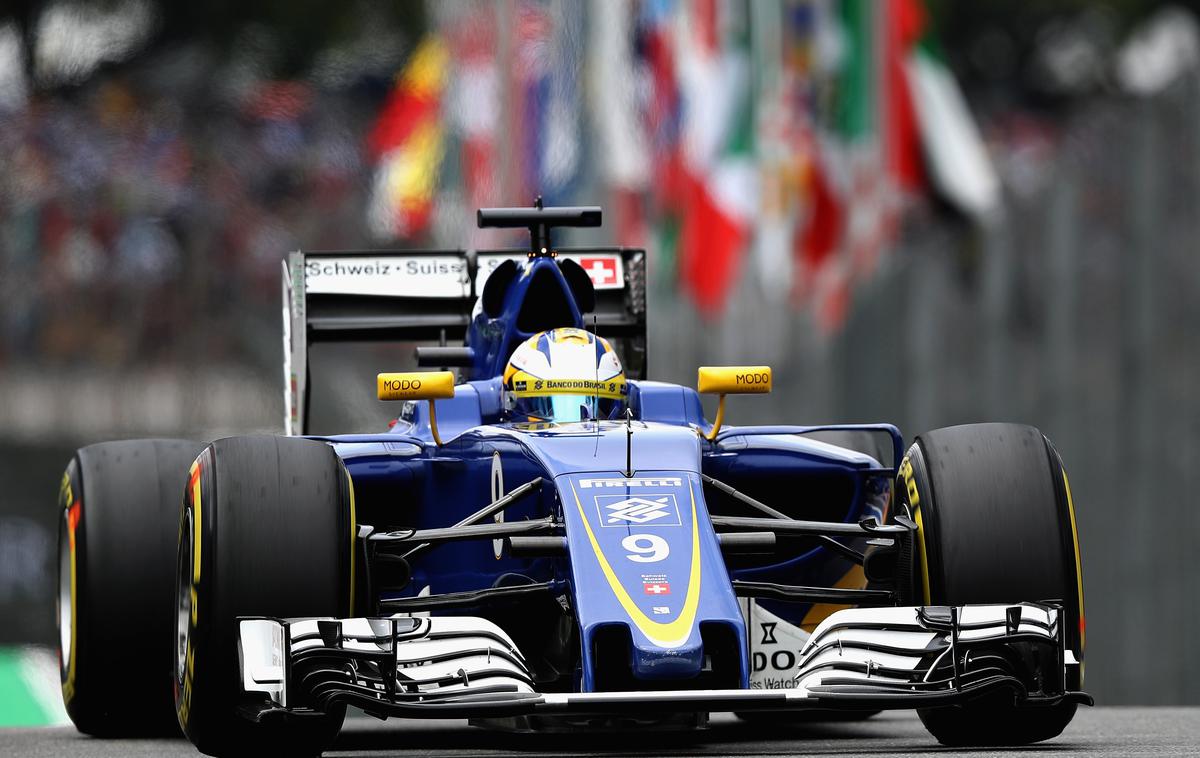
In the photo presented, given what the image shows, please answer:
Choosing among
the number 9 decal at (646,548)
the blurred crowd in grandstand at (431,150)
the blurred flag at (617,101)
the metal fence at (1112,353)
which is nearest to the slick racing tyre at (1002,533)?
the number 9 decal at (646,548)

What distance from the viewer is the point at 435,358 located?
10367mm

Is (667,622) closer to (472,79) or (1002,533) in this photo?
(1002,533)

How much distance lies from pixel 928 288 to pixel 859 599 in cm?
631

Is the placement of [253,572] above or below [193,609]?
above

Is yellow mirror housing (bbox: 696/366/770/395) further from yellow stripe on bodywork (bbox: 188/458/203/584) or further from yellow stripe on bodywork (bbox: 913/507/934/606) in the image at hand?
yellow stripe on bodywork (bbox: 188/458/203/584)

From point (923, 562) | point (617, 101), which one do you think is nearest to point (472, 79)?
point (617, 101)

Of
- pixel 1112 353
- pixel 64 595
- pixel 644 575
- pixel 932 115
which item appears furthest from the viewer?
pixel 932 115

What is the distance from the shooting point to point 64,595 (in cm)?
1057

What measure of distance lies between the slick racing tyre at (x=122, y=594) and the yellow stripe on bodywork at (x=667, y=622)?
262 cm

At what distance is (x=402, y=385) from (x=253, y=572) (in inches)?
46.0

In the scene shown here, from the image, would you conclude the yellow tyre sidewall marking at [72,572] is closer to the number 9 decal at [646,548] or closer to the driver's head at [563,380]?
the driver's head at [563,380]

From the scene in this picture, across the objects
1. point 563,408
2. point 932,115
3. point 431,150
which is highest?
point 932,115

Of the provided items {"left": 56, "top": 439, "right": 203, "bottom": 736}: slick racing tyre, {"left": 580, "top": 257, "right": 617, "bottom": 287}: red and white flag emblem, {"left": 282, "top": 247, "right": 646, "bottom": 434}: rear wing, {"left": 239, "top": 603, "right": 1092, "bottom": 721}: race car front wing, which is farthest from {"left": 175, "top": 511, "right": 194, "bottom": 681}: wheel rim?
{"left": 580, "top": 257, "right": 617, "bottom": 287}: red and white flag emblem

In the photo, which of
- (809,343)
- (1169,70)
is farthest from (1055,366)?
(1169,70)
